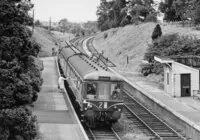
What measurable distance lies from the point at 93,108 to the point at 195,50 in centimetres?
1828

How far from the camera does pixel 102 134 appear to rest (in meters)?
21.8

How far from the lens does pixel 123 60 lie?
170 feet

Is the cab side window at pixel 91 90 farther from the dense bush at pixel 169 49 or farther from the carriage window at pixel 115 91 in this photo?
the dense bush at pixel 169 49

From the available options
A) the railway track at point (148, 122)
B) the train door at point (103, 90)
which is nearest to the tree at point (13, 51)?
the train door at point (103, 90)

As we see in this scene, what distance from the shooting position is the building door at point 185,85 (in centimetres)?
3091

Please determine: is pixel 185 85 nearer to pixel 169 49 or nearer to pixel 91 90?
pixel 169 49

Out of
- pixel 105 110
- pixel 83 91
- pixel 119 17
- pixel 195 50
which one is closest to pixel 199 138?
pixel 105 110

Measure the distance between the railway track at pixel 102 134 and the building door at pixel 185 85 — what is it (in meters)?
9.78

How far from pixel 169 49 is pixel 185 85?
25.0 feet

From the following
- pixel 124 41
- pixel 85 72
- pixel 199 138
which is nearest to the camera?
pixel 199 138

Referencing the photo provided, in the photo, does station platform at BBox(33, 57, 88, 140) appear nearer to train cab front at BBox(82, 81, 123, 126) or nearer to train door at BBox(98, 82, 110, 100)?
train cab front at BBox(82, 81, 123, 126)

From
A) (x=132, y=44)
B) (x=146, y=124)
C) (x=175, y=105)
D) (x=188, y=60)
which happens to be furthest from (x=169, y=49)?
(x=132, y=44)

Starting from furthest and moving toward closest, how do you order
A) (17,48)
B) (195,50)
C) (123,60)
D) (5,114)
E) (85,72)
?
(123,60) → (195,50) → (85,72) → (17,48) → (5,114)

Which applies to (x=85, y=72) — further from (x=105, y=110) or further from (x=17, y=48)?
(x=17, y=48)
